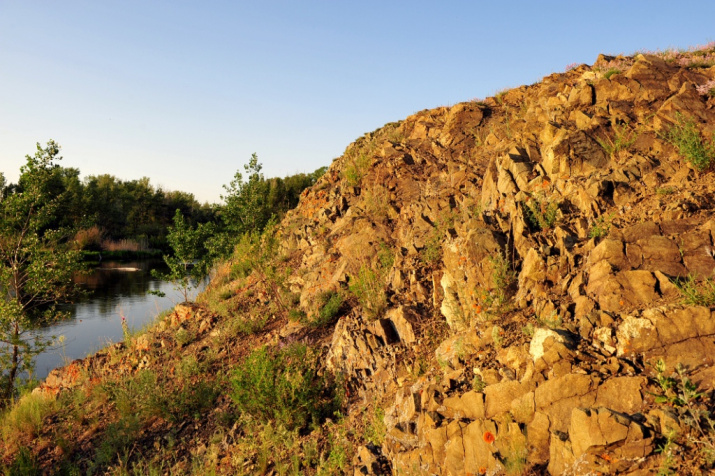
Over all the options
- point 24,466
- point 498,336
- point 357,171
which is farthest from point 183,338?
point 498,336

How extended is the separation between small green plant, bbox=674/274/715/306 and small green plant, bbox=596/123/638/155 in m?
3.11

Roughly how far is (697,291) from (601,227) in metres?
1.59

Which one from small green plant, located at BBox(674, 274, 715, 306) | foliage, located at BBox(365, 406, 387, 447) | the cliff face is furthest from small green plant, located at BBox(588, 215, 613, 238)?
foliage, located at BBox(365, 406, 387, 447)

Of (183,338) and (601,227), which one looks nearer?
(601,227)

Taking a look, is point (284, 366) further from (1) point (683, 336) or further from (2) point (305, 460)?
(1) point (683, 336)

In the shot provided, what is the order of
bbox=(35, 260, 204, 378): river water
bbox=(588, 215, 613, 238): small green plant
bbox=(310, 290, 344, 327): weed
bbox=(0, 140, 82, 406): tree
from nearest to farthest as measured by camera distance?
bbox=(588, 215, 613, 238): small green plant → bbox=(310, 290, 344, 327): weed → bbox=(0, 140, 82, 406): tree → bbox=(35, 260, 204, 378): river water

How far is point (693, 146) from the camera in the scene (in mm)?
5773

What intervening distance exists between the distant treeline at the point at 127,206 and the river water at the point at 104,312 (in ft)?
19.0

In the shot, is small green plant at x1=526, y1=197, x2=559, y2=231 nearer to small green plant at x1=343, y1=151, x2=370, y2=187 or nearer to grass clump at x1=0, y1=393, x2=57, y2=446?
small green plant at x1=343, y1=151, x2=370, y2=187

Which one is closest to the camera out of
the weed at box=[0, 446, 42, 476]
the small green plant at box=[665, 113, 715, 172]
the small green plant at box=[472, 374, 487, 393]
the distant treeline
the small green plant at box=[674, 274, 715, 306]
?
the small green plant at box=[674, 274, 715, 306]

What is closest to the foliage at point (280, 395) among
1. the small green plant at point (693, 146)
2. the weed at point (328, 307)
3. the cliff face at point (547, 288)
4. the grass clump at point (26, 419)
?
the cliff face at point (547, 288)

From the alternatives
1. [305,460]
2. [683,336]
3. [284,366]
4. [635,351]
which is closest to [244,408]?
[284,366]

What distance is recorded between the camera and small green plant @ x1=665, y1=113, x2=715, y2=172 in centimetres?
568

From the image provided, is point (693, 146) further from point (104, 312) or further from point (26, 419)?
point (104, 312)
